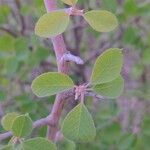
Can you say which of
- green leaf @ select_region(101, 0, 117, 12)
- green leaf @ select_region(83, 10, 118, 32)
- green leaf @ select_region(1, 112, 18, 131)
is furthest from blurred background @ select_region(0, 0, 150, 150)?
green leaf @ select_region(83, 10, 118, 32)

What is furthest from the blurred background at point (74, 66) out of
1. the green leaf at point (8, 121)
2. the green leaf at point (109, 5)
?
the green leaf at point (8, 121)

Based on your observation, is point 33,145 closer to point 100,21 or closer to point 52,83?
point 52,83

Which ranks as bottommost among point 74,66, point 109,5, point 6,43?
point 74,66

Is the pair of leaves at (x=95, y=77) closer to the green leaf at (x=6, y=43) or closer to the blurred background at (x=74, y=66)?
the blurred background at (x=74, y=66)

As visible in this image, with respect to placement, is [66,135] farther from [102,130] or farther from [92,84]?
[102,130]

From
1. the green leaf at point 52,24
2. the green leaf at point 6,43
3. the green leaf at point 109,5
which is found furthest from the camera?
the green leaf at point 6,43

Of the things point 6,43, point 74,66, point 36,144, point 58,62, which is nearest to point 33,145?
point 36,144
